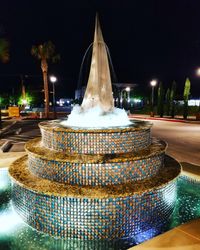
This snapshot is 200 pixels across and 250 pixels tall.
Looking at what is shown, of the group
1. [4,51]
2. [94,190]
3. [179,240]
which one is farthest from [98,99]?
[4,51]

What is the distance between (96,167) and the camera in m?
4.05

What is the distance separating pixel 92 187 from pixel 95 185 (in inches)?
4.4

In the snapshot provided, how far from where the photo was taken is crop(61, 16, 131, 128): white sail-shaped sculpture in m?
6.15

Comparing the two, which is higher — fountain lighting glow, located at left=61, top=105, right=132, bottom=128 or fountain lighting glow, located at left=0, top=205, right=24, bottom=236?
fountain lighting glow, located at left=61, top=105, right=132, bottom=128

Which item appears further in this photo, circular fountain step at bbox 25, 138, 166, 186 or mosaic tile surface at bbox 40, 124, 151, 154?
mosaic tile surface at bbox 40, 124, 151, 154

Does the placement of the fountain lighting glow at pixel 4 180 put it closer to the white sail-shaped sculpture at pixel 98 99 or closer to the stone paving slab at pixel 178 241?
the white sail-shaped sculpture at pixel 98 99

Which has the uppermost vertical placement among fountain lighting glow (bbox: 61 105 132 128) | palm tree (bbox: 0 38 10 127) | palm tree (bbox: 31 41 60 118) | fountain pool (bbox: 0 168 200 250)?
palm tree (bbox: 31 41 60 118)

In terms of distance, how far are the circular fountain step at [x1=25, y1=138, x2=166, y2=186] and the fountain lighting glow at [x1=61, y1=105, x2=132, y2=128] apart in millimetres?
1588

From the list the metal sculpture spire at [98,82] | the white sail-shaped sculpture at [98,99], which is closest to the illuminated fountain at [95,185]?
the white sail-shaped sculpture at [98,99]

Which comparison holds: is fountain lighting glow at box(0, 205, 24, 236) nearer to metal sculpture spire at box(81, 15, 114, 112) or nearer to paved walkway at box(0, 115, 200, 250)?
paved walkway at box(0, 115, 200, 250)

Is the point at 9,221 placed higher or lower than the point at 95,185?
lower

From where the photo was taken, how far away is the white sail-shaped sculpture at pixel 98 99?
6152 mm

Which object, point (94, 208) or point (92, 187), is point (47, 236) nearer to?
point (94, 208)

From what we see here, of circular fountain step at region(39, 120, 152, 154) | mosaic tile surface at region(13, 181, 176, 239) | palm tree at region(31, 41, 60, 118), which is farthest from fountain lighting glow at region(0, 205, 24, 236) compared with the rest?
palm tree at region(31, 41, 60, 118)
